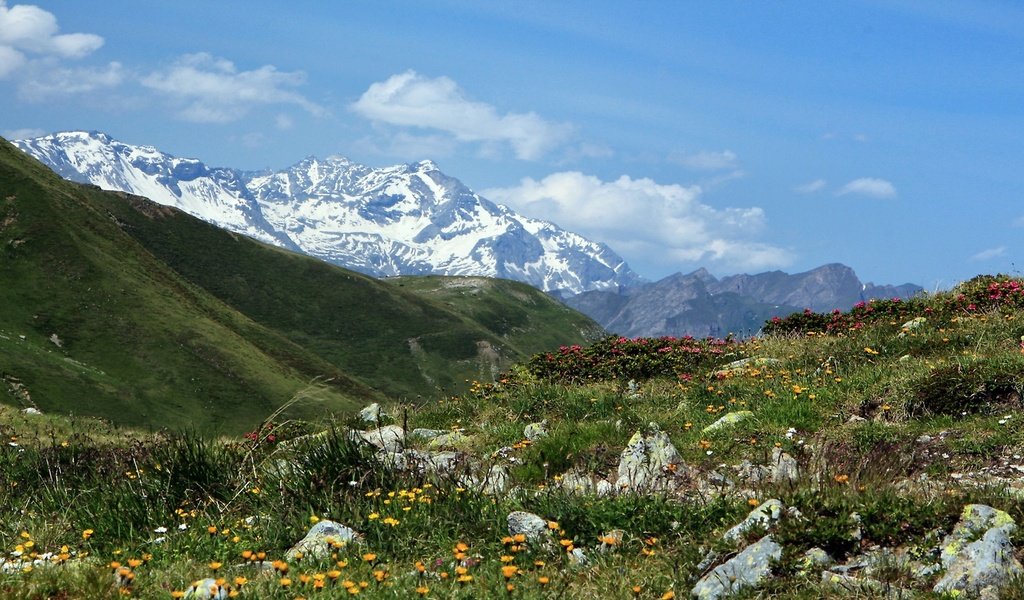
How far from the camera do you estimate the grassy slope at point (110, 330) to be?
111062 mm

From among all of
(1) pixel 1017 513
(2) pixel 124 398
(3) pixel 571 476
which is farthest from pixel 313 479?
(2) pixel 124 398

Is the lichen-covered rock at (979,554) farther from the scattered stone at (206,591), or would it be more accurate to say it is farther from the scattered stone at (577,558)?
the scattered stone at (206,591)

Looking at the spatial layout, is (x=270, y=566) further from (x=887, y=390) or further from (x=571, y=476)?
(x=887, y=390)

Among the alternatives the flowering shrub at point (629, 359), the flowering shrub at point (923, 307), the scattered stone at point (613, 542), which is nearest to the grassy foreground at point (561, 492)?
the scattered stone at point (613, 542)

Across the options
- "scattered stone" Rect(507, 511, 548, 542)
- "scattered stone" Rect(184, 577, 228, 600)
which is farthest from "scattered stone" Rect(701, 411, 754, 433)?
"scattered stone" Rect(184, 577, 228, 600)

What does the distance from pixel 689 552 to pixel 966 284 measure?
1961 cm

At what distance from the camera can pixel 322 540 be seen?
25.6ft

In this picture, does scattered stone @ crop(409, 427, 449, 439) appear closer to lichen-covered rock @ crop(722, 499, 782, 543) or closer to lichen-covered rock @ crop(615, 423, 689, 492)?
lichen-covered rock @ crop(615, 423, 689, 492)

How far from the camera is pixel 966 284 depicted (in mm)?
23422

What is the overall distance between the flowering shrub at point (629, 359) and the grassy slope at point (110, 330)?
89896 mm

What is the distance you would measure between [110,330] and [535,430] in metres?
134

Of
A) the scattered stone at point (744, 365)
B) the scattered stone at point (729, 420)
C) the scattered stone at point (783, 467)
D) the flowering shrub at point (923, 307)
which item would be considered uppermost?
the flowering shrub at point (923, 307)

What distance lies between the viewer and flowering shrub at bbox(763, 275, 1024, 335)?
20062 mm

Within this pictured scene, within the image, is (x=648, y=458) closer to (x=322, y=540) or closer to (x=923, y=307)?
(x=322, y=540)
